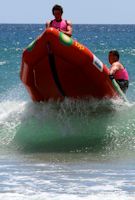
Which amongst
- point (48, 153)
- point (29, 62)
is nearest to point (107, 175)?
point (48, 153)

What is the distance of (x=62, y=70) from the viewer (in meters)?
8.17

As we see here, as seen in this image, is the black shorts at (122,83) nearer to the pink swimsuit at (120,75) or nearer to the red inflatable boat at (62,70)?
the pink swimsuit at (120,75)

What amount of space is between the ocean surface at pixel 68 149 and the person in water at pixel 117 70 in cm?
28

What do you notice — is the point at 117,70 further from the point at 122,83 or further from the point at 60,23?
the point at 60,23

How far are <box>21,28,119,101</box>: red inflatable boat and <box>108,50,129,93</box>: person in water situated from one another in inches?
12.0

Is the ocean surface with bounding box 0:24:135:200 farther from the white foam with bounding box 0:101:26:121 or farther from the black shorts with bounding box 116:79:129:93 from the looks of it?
the black shorts with bounding box 116:79:129:93

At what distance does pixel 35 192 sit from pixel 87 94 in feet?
9.71

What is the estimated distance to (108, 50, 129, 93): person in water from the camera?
871cm

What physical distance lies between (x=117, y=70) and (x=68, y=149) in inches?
49.7

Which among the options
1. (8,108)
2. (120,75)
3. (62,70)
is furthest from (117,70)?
(8,108)

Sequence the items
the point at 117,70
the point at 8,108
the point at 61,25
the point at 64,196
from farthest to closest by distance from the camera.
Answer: the point at 8,108 → the point at 117,70 → the point at 61,25 → the point at 64,196

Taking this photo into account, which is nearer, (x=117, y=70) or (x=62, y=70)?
(x=62, y=70)

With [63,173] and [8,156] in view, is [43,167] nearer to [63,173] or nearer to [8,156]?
[63,173]
